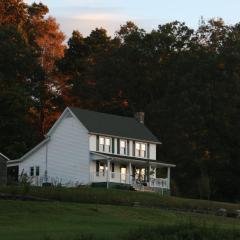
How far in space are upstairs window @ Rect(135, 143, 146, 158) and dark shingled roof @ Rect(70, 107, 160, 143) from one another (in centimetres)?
73

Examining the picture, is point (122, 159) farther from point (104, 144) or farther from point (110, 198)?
point (110, 198)

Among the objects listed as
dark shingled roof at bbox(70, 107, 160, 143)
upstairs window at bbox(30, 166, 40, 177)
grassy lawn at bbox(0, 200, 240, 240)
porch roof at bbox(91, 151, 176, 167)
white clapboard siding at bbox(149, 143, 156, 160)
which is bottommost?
grassy lawn at bbox(0, 200, 240, 240)

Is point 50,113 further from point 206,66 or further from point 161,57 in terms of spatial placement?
point 206,66

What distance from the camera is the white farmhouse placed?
74750 millimetres

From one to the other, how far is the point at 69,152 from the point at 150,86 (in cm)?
2341

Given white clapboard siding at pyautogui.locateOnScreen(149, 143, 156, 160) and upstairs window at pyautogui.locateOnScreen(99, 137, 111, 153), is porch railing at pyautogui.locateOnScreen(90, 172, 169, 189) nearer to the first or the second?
upstairs window at pyautogui.locateOnScreen(99, 137, 111, 153)

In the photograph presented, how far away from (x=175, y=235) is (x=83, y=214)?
16.4m

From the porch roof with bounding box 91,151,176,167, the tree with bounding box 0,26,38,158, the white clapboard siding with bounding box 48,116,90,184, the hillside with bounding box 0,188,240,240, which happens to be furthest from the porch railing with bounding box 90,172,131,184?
the tree with bounding box 0,26,38,158

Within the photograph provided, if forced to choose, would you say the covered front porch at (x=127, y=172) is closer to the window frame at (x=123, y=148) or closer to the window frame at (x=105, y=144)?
the window frame at (x=123, y=148)

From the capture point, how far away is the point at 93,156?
74562 mm

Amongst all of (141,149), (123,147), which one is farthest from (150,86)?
(123,147)

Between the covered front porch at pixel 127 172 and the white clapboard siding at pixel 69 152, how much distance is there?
3.25 ft

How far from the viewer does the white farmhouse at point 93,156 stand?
74.8 m

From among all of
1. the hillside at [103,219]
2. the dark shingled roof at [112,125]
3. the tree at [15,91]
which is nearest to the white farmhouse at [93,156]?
the dark shingled roof at [112,125]
